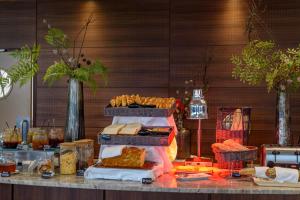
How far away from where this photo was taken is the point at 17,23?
500cm

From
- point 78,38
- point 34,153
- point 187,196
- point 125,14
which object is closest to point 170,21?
point 125,14

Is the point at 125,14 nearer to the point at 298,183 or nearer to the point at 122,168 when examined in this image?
the point at 122,168

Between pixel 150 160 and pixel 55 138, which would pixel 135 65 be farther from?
pixel 150 160

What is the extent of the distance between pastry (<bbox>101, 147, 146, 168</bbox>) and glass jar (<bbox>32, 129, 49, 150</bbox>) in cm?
67

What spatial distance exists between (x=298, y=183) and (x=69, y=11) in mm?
3263

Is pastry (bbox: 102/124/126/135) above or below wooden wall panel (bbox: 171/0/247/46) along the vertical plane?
below

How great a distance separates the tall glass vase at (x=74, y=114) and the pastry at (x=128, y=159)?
0.58 meters

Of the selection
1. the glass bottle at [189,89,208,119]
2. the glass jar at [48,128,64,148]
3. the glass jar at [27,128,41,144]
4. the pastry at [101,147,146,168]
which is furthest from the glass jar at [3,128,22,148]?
the glass bottle at [189,89,208,119]

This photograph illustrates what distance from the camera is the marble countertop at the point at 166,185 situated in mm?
2396

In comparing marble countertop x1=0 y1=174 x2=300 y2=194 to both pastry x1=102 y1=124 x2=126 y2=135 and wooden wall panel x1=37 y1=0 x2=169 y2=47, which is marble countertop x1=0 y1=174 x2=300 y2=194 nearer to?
pastry x1=102 y1=124 x2=126 y2=135

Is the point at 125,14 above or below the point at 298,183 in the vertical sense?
above

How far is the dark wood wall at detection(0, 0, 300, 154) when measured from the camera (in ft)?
14.8

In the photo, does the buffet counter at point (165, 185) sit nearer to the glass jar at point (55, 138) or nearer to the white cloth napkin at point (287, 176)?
the white cloth napkin at point (287, 176)

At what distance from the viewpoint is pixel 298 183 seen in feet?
8.15
